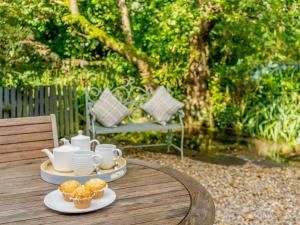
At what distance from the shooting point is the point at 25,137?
8.45ft

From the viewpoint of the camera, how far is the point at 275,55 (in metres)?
6.07

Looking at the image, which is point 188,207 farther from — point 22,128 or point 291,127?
point 291,127

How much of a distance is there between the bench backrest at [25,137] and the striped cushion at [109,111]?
2.26m

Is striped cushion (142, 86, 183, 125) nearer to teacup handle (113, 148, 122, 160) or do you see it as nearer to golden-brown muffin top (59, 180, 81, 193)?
teacup handle (113, 148, 122, 160)

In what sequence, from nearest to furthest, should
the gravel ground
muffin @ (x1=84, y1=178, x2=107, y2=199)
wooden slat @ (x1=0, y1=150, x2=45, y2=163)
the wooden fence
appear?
1. muffin @ (x1=84, y1=178, x2=107, y2=199)
2. wooden slat @ (x1=0, y1=150, x2=45, y2=163)
3. the gravel ground
4. the wooden fence

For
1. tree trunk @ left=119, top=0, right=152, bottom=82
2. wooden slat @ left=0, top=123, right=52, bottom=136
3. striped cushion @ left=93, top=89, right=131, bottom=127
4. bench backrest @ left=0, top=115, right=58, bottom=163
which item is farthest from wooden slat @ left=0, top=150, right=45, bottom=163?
tree trunk @ left=119, top=0, right=152, bottom=82

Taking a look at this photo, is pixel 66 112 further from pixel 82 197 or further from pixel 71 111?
pixel 82 197

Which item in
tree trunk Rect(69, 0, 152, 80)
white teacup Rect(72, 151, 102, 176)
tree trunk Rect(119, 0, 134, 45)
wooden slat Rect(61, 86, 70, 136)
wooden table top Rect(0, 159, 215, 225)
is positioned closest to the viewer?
wooden table top Rect(0, 159, 215, 225)

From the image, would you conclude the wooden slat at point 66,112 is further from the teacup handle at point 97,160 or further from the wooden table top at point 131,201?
the teacup handle at point 97,160

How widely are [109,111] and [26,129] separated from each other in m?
2.41

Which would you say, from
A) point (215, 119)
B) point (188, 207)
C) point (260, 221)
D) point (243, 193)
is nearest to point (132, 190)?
point (188, 207)

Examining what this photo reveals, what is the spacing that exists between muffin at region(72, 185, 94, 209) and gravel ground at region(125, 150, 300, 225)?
1.95 meters

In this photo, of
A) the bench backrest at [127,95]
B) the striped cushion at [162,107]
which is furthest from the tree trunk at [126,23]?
the striped cushion at [162,107]

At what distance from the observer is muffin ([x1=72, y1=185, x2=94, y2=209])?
5.15 ft
